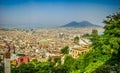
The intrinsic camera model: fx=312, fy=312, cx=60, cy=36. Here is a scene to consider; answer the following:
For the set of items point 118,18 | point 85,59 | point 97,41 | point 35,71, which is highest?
point 118,18

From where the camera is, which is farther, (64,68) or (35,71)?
(35,71)

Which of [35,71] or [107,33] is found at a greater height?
[107,33]

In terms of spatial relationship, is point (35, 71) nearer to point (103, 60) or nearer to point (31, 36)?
point (103, 60)

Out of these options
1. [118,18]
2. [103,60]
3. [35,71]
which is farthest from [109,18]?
[35,71]

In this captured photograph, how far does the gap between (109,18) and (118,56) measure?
93 cm

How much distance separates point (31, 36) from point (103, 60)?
20.8 m

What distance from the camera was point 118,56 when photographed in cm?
505

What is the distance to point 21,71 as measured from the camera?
35.7ft

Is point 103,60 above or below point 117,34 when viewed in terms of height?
below

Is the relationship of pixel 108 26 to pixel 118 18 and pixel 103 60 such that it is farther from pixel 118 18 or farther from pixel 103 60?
pixel 103 60

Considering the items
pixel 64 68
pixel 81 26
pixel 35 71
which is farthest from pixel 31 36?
pixel 64 68

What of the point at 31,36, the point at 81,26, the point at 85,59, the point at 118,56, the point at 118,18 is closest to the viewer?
the point at 118,56

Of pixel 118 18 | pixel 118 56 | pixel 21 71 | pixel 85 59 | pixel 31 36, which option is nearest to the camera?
pixel 118 56

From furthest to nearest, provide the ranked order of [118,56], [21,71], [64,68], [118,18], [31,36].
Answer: [31,36] < [21,71] < [64,68] < [118,18] < [118,56]
